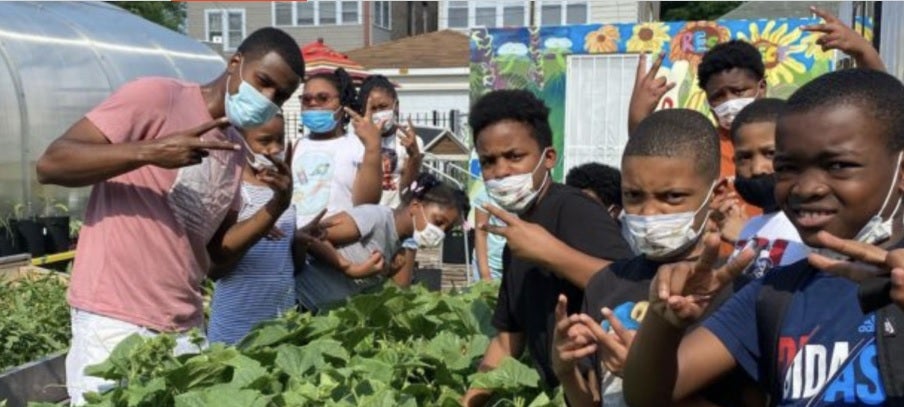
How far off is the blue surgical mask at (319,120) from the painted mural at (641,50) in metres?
5.57

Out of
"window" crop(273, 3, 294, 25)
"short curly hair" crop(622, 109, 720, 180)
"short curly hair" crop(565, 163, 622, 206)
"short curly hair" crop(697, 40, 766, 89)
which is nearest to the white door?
"short curly hair" crop(565, 163, 622, 206)

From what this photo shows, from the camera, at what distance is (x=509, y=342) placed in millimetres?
Answer: 2814

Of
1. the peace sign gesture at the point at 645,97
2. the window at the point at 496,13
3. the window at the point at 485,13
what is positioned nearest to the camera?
the peace sign gesture at the point at 645,97

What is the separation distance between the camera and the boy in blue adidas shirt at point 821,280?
1.60 m

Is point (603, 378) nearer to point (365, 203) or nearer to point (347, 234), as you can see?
point (347, 234)

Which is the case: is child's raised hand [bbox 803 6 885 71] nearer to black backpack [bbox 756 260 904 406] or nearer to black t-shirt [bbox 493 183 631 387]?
black t-shirt [bbox 493 183 631 387]

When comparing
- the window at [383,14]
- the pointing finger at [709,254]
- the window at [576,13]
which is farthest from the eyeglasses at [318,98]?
the window at [383,14]

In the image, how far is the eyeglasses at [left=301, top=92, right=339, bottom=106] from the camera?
5.24 m

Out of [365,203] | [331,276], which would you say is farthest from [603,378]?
[365,203]

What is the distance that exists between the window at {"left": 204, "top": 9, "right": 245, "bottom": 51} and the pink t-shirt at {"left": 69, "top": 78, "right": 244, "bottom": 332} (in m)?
30.7

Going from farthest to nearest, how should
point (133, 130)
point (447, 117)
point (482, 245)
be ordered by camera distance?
1. point (447, 117)
2. point (482, 245)
3. point (133, 130)

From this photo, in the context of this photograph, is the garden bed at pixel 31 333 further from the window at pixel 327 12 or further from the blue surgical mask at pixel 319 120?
the window at pixel 327 12

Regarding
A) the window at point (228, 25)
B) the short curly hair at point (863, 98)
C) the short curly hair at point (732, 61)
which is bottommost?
the short curly hair at point (863, 98)

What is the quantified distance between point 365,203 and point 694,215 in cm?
278
